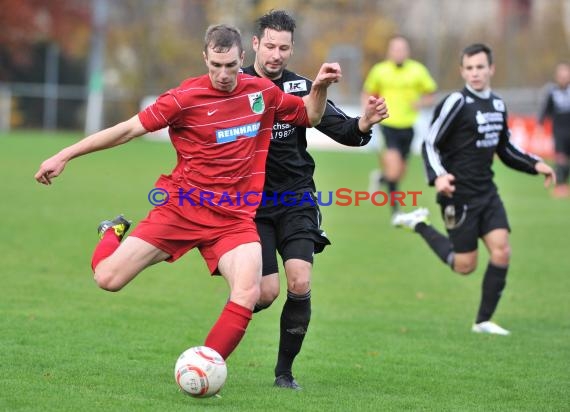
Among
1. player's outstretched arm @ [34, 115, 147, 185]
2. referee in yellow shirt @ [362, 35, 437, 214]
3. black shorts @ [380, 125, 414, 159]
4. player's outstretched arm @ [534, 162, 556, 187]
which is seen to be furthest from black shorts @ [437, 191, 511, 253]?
black shorts @ [380, 125, 414, 159]

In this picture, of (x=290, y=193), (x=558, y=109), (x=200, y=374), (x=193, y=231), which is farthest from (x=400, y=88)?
(x=200, y=374)

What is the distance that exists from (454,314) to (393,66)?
7.72 metres

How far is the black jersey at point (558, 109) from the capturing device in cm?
2022

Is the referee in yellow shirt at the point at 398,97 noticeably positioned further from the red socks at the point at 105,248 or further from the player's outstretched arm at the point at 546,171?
the red socks at the point at 105,248

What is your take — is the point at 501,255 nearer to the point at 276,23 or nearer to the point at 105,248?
the point at 276,23

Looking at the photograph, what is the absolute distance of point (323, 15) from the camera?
4338cm

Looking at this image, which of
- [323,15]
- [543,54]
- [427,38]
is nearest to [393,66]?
[543,54]

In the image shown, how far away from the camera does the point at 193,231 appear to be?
236 inches

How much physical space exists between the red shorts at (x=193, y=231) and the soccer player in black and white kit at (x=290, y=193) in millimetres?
395

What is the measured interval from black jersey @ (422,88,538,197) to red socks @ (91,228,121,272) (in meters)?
3.04

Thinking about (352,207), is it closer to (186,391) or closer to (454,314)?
(454,314)

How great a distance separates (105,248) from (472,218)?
3.47m

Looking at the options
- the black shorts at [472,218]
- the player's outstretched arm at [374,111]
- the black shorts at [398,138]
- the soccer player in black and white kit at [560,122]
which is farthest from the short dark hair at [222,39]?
the soccer player in black and white kit at [560,122]

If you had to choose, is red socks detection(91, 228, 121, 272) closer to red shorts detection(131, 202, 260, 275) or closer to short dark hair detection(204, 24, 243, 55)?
red shorts detection(131, 202, 260, 275)
